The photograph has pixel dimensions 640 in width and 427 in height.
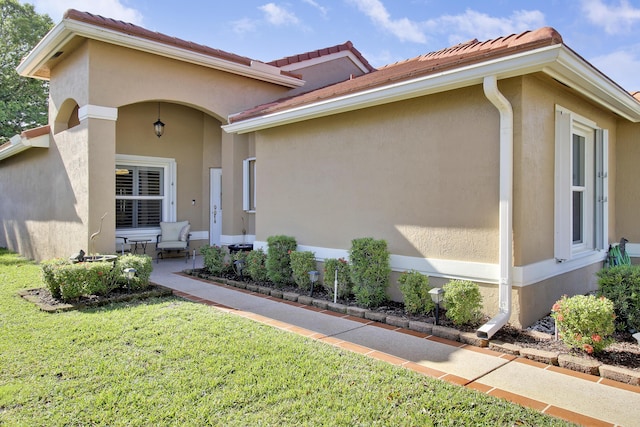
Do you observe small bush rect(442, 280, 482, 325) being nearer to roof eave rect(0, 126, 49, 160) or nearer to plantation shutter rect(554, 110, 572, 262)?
plantation shutter rect(554, 110, 572, 262)

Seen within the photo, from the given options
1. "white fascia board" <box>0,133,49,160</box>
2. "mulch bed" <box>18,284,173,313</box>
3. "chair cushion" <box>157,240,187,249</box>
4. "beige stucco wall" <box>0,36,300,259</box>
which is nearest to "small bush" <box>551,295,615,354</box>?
"mulch bed" <box>18,284,173,313</box>

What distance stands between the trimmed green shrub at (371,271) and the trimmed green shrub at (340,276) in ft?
1.20

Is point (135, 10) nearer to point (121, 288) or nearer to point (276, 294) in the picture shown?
point (121, 288)

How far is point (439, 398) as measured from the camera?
11.2 feet

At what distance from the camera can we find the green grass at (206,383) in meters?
3.13

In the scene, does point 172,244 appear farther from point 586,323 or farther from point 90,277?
point 586,323

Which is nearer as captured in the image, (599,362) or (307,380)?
(307,380)

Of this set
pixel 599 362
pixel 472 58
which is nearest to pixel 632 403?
pixel 599 362

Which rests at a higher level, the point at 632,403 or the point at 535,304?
the point at 535,304

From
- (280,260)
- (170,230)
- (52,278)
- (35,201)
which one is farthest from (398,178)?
(35,201)

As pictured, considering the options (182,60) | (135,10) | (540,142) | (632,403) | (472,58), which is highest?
(135,10)

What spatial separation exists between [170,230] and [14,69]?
660 inches

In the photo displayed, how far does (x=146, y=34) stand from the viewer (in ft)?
27.7

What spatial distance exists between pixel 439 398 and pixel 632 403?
156cm
